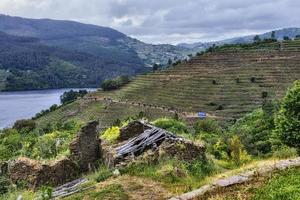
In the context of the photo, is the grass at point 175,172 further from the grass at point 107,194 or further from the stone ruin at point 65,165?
the stone ruin at point 65,165

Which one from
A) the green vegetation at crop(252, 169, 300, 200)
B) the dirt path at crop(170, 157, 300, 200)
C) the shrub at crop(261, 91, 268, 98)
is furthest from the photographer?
the shrub at crop(261, 91, 268, 98)

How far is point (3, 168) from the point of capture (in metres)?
18.3

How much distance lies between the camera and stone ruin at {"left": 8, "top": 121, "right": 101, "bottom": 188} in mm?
16172

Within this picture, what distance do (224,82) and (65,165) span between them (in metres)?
81.8

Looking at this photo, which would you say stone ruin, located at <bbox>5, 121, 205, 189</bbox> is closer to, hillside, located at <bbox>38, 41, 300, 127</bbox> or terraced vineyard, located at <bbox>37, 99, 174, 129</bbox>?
hillside, located at <bbox>38, 41, 300, 127</bbox>

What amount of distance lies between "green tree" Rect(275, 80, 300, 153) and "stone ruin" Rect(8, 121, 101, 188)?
1079 centimetres

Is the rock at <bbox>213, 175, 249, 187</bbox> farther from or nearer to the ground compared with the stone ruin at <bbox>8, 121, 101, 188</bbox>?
farther from the ground

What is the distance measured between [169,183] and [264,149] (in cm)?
2690

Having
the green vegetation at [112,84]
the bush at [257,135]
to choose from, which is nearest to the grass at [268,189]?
the bush at [257,135]

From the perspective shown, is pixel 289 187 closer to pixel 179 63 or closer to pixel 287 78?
pixel 287 78

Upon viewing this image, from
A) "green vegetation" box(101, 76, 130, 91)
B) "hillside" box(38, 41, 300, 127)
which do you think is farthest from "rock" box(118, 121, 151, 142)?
"green vegetation" box(101, 76, 130, 91)

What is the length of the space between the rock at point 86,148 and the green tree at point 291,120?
35.1ft

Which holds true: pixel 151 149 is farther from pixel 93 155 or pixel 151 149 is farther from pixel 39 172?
pixel 39 172

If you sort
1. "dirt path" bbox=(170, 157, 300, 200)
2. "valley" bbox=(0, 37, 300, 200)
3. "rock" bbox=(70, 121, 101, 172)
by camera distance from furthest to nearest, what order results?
"rock" bbox=(70, 121, 101, 172) < "valley" bbox=(0, 37, 300, 200) < "dirt path" bbox=(170, 157, 300, 200)
